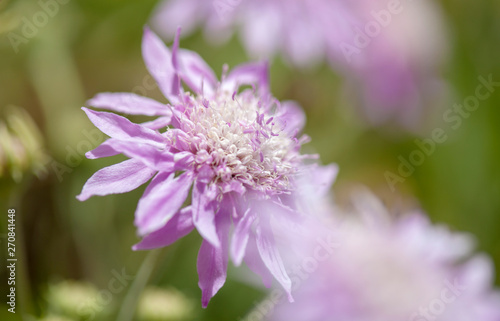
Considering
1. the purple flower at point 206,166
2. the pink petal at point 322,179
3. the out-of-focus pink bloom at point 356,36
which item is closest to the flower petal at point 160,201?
the purple flower at point 206,166

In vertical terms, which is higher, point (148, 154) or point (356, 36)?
point (356, 36)

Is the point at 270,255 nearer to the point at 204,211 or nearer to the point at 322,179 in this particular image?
the point at 204,211

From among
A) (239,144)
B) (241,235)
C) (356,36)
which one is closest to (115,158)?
(356,36)

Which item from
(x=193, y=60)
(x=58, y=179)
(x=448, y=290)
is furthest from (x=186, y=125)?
(x=448, y=290)

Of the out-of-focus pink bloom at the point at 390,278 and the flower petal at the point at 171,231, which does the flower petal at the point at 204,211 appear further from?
the out-of-focus pink bloom at the point at 390,278

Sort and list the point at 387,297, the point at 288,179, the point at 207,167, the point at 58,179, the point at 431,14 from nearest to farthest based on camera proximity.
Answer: the point at 207,167, the point at 288,179, the point at 387,297, the point at 58,179, the point at 431,14

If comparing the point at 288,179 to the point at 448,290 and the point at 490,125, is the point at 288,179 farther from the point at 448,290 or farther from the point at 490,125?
the point at 490,125

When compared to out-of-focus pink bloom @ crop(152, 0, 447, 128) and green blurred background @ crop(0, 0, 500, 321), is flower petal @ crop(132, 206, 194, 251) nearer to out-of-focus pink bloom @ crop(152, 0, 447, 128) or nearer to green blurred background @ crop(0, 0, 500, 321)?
green blurred background @ crop(0, 0, 500, 321)
